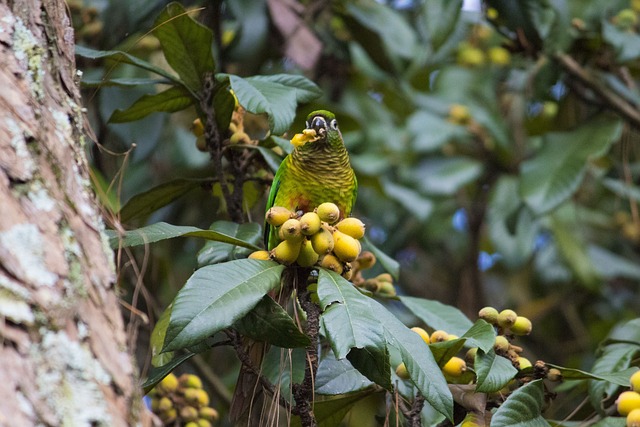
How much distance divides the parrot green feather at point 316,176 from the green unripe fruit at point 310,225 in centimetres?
47

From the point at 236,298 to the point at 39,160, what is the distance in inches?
17.2

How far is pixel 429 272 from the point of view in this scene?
16.0ft

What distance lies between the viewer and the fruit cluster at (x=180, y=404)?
208cm

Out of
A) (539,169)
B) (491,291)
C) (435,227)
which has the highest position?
(539,169)

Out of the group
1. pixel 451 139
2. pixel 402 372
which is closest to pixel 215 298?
pixel 402 372

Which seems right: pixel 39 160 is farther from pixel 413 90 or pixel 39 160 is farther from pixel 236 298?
pixel 413 90

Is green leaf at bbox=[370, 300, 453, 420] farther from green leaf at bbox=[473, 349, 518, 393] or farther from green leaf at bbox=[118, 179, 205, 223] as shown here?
green leaf at bbox=[118, 179, 205, 223]

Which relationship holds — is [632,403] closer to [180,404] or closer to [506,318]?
[506,318]

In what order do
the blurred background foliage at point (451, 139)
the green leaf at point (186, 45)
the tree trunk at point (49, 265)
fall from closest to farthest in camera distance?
1. the tree trunk at point (49, 265)
2. the green leaf at point (186, 45)
3. the blurred background foliage at point (451, 139)

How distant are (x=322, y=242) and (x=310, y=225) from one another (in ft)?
0.14

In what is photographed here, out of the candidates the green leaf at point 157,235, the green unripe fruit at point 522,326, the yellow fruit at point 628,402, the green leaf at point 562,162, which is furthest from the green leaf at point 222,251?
the green leaf at point 562,162

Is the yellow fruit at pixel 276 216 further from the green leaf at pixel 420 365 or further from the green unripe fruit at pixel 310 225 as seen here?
the green leaf at pixel 420 365

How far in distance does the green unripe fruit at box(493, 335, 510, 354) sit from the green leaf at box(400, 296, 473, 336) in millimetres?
264

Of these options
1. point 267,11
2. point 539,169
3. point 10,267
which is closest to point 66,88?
point 10,267
